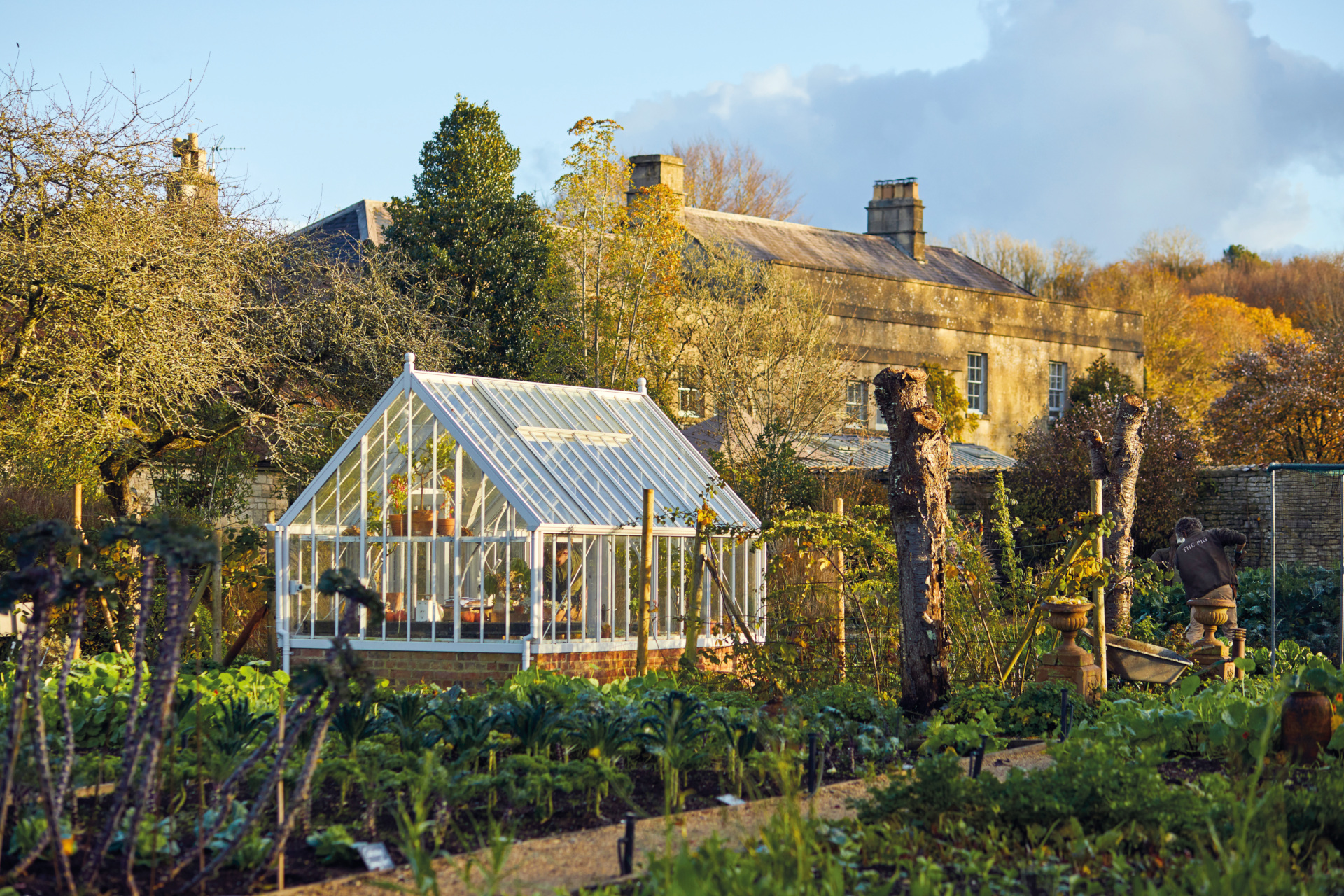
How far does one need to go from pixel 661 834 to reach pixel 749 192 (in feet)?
129

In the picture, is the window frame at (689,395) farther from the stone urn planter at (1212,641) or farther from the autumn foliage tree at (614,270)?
the stone urn planter at (1212,641)

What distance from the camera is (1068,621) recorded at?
8.80 meters

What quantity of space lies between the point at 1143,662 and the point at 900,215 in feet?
79.4

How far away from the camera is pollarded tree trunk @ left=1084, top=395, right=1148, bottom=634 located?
12.3 m

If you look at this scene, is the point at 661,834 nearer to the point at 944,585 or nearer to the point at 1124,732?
the point at 1124,732

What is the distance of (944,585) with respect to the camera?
869 cm

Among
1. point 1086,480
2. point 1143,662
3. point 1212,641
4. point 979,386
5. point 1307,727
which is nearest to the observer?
point 1307,727

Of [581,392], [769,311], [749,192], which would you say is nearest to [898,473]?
[581,392]


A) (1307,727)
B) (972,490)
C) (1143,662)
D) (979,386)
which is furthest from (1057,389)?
(1307,727)

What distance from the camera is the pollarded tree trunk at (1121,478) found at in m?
12.3

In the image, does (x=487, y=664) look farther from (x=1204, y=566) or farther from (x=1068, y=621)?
(x=1204, y=566)

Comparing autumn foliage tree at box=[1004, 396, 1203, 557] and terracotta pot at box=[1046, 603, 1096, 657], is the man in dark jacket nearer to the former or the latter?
terracotta pot at box=[1046, 603, 1096, 657]

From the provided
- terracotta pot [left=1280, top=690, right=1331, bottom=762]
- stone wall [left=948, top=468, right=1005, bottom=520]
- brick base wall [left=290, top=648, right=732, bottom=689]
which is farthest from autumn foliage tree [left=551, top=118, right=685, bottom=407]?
terracotta pot [left=1280, top=690, right=1331, bottom=762]

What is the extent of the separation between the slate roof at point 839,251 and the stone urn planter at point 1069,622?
55.4ft
